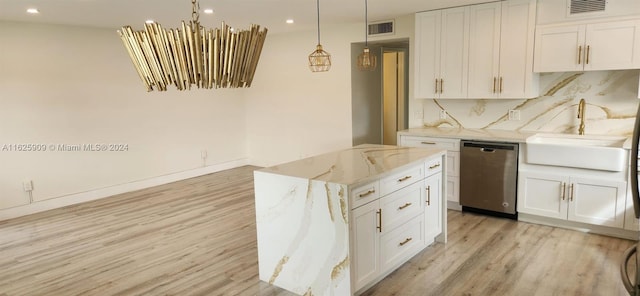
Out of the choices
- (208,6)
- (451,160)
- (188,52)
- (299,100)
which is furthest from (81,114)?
(188,52)

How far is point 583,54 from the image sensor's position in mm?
4051

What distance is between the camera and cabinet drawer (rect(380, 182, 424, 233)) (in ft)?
A: 9.95

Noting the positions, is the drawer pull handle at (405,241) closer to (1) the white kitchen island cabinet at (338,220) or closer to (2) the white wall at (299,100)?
(1) the white kitchen island cabinet at (338,220)

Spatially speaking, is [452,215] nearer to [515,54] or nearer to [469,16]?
[515,54]

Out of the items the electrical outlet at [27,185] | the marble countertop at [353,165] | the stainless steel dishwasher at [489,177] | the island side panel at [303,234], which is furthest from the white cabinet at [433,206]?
the electrical outlet at [27,185]

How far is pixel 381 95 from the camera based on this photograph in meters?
6.90

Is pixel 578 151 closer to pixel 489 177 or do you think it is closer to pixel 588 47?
pixel 489 177

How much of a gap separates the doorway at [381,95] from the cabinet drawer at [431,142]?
53.7 inches

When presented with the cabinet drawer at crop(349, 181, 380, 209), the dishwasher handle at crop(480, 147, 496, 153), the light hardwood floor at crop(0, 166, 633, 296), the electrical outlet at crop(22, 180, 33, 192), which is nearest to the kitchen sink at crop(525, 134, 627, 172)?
the dishwasher handle at crop(480, 147, 496, 153)

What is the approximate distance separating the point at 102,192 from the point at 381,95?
428 centimetres

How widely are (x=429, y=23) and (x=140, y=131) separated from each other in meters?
4.19

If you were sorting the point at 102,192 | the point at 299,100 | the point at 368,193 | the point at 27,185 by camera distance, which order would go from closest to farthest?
the point at 368,193 < the point at 27,185 < the point at 102,192 < the point at 299,100

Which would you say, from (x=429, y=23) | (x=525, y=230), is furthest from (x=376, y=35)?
(x=525, y=230)

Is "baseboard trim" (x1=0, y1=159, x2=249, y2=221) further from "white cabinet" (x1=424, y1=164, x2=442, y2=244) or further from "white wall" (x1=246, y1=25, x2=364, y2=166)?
"white cabinet" (x1=424, y1=164, x2=442, y2=244)
